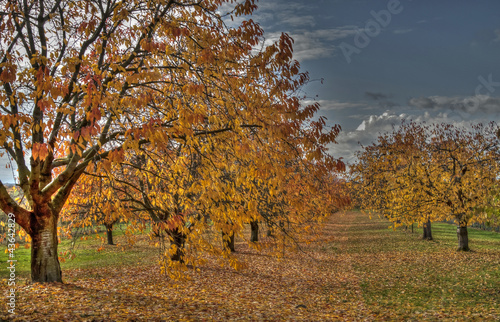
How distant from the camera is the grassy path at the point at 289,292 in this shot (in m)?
8.84

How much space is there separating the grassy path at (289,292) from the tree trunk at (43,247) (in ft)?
1.35

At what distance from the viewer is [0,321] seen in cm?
695

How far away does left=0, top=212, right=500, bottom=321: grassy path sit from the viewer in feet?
29.0

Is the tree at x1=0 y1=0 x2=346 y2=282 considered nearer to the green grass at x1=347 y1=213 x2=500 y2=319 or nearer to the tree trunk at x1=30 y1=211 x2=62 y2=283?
the tree trunk at x1=30 y1=211 x2=62 y2=283

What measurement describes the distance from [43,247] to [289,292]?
859 centimetres

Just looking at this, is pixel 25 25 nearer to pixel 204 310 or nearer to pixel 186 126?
pixel 186 126

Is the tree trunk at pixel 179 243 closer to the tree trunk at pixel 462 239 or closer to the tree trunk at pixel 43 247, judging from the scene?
the tree trunk at pixel 43 247

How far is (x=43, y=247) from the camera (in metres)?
9.58

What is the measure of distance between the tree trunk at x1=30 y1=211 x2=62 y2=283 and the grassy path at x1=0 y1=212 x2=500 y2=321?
0.41m

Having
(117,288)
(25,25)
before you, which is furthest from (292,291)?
(25,25)

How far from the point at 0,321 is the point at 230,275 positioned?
34.7 ft
